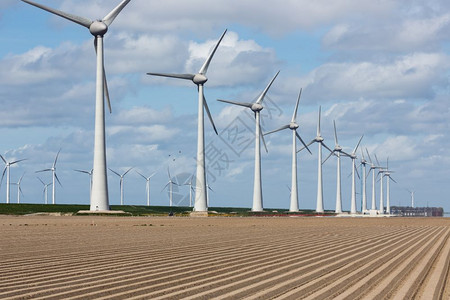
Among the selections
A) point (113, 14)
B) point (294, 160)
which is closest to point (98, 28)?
point (113, 14)

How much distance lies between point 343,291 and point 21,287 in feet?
26.4

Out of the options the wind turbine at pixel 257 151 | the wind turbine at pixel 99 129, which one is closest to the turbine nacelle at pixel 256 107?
the wind turbine at pixel 257 151

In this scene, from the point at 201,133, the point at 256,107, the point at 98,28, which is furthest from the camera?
the point at 256,107

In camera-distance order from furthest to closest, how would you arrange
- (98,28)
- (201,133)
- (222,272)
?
1. (201,133)
2. (98,28)
3. (222,272)

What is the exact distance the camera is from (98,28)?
92125 mm

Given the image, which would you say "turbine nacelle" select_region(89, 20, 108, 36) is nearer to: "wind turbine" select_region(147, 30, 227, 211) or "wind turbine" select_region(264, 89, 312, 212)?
"wind turbine" select_region(147, 30, 227, 211)

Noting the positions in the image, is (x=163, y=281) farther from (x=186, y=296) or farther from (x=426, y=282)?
(x=426, y=282)

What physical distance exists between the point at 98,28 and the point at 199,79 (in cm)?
2422

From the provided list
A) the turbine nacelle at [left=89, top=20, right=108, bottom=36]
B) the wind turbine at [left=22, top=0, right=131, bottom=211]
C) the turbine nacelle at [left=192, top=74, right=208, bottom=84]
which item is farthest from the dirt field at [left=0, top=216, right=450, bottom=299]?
the turbine nacelle at [left=192, top=74, right=208, bottom=84]

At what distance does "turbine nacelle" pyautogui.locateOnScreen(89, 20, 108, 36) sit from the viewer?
92125 millimetres

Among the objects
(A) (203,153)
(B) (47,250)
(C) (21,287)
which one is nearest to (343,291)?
(C) (21,287)

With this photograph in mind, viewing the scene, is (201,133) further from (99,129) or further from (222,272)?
(222,272)

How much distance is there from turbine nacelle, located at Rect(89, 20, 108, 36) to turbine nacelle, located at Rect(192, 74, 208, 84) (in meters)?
23.0

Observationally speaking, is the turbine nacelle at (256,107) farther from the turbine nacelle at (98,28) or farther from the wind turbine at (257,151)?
the turbine nacelle at (98,28)
